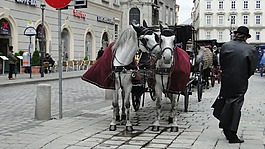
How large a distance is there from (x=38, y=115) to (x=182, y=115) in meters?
3.43

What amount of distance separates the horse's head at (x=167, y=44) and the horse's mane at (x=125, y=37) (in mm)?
589

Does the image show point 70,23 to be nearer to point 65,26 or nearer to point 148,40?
point 65,26

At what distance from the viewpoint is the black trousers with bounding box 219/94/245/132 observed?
6797 millimetres

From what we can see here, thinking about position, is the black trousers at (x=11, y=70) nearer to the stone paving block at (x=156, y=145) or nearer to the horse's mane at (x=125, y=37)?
the horse's mane at (x=125, y=37)

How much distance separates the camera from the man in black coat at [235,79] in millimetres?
6828

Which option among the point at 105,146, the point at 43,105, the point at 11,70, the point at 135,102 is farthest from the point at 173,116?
the point at 11,70

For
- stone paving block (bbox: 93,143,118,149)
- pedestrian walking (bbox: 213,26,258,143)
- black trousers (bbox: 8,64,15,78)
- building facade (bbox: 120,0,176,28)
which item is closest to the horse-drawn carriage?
pedestrian walking (bbox: 213,26,258,143)

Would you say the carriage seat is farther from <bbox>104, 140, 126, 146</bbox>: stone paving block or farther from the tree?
the tree

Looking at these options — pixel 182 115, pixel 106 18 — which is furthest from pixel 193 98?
pixel 106 18

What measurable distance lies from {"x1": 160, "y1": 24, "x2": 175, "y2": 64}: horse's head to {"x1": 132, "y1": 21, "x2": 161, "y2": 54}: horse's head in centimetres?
12

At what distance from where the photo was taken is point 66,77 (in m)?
24.8

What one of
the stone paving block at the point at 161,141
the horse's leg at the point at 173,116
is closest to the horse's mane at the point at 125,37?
the horse's leg at the point at 173,116

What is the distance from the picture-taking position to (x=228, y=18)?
9706cm

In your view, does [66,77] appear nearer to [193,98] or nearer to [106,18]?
[193,98]
